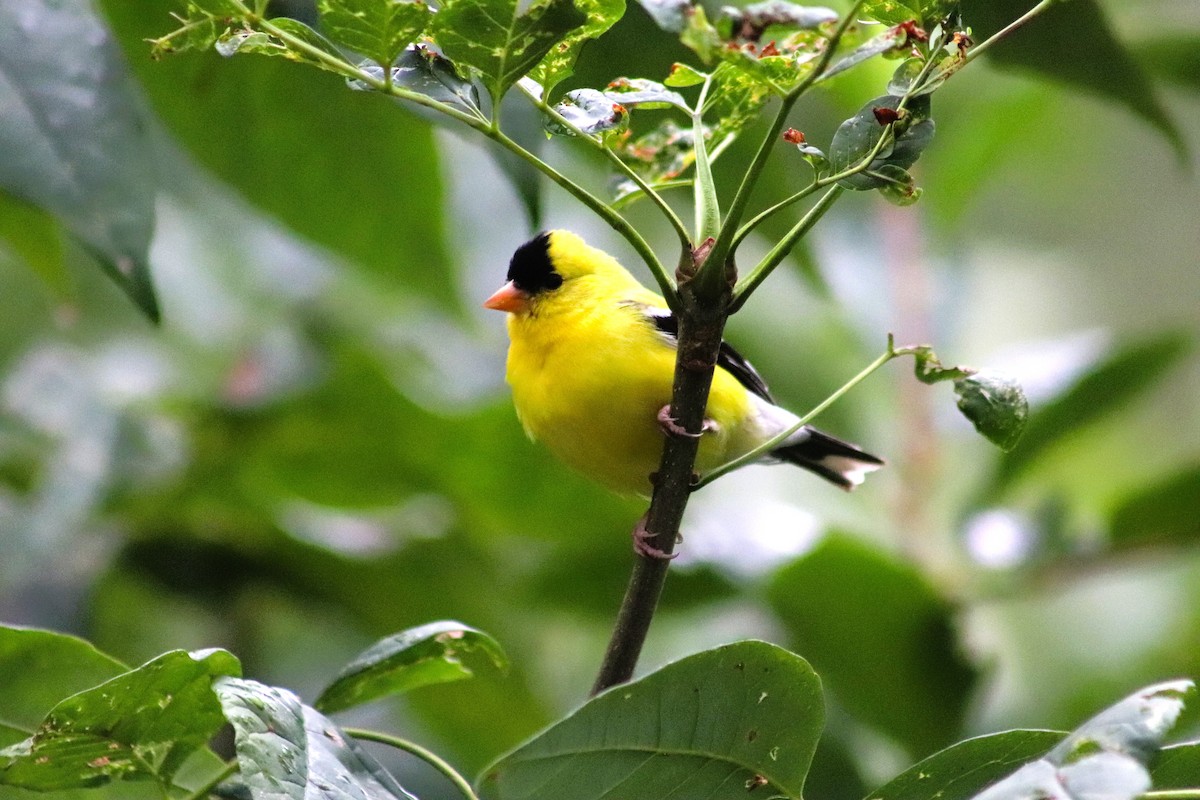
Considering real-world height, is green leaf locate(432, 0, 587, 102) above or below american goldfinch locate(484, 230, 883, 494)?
above

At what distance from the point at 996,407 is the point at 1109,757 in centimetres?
36

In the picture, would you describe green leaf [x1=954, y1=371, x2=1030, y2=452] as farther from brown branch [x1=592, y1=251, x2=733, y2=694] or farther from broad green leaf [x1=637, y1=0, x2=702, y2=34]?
broad green leaf [x1=637, y1=0, x2=702, y2=34]

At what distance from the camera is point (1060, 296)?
219 inches

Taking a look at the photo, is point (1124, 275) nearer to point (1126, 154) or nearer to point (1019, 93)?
point (1126, 154)

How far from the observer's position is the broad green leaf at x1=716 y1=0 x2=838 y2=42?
101 cm

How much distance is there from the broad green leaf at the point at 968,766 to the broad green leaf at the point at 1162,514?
1.71 m

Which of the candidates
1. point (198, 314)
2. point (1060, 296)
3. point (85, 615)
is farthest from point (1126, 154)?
point (85, 615)

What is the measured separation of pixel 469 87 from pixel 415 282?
1263 mm

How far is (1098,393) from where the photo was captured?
9.12ft

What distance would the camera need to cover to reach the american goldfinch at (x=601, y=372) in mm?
2266

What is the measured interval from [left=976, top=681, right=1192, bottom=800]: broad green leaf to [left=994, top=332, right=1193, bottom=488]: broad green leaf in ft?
6.27

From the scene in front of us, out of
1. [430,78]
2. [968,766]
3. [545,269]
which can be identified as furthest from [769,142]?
[545,269]

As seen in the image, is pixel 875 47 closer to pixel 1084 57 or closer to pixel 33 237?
pixel 1084 57

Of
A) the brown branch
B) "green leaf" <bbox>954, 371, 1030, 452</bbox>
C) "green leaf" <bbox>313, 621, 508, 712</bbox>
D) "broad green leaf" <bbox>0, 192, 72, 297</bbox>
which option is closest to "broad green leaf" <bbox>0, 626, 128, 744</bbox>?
"green leaf" <bbox>313, 621, 508, 712</bbox>
